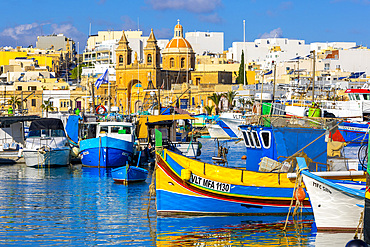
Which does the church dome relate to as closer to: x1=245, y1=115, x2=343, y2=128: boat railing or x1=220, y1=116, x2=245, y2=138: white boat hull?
x1=220, y1=116, x2=245, y2=138: white boat hull

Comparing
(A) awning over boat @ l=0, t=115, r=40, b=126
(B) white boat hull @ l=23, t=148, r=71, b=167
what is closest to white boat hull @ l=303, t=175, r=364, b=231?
(B) white boat hull @ l=23, t=148, r=71, b=167

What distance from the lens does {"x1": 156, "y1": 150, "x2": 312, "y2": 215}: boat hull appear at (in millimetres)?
19672

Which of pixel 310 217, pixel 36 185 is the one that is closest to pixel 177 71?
pixel 36 185

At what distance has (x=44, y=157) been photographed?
3578cm

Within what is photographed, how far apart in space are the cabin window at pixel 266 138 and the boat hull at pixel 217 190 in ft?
9.60

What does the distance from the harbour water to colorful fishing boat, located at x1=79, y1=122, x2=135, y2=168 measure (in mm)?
8074

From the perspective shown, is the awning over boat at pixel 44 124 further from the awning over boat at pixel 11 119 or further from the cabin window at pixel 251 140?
the cabin window at pixel 251 140

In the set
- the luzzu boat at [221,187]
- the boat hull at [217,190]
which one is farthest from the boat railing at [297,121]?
the boat hull at [217,190]

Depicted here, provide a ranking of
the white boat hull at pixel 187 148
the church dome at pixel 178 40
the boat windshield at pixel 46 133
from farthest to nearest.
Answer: the church dome at pixel 178 40, the white boat hull at pixel 187 148, the boat windshield at pixel 46 133

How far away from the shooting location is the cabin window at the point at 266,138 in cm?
2233

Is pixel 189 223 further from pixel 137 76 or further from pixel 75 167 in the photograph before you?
pixel 137 76

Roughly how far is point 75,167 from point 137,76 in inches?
2417

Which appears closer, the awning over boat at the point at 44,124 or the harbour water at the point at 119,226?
the harbour water at the point at 119,226

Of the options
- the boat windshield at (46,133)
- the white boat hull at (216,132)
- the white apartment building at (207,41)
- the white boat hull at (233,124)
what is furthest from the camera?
the white apartment building at (207,41)
